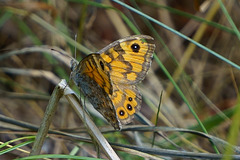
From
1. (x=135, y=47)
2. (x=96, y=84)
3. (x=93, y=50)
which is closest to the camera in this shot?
(x=96, y=84)

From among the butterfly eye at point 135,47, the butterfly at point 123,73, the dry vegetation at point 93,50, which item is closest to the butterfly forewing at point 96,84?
the butterfly at point 123,73

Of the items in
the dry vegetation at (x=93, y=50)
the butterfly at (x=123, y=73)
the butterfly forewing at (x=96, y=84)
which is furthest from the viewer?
the dry vegetation at (x=93, y=50)

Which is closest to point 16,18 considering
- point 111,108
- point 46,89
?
point 46,89

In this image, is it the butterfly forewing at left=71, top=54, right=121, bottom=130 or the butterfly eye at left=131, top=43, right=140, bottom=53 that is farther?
the butterfly eye at left=131, top=43, right=140, bottom=53

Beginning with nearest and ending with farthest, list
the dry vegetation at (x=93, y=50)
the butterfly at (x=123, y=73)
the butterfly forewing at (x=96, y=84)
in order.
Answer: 1. the butterfly forewing at (x=96, y=84)
2. the butterfly at (x=123, y=73)
3. the dry vegetation at (x=93, y=50)

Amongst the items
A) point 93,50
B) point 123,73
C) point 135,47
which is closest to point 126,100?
point 123,73

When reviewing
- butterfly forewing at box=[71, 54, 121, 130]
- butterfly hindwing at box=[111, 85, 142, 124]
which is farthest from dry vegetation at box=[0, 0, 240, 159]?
butterfly forewing at box=[71, 54, 121, 130]

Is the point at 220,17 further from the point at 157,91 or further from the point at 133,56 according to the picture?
the point at 133,56

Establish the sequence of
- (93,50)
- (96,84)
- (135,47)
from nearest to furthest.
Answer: (96,84) < (135,47) < (93,50)

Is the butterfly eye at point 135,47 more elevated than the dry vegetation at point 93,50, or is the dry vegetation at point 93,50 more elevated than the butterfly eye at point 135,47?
the dry vegetation at point 93,50

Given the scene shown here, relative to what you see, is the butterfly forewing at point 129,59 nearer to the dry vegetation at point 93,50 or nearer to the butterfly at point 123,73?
the butterfly at point 123,73

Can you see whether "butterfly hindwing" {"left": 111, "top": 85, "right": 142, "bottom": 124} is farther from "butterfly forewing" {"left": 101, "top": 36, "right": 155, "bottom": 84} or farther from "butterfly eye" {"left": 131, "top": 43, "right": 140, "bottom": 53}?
"butterfly eye" {"left": 131, "top": 43, "right": 140, "bottom": 53}

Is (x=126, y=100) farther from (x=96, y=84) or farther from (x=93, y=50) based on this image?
(x=93, y=50)
